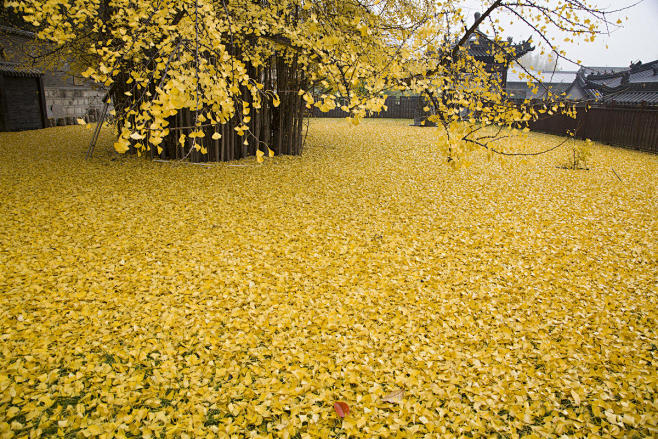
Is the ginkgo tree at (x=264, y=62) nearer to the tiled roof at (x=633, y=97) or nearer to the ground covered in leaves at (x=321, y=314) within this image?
the ground covered in leaves at (x=321, y=314)

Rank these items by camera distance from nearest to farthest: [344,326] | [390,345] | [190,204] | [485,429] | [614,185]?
[485,429]
[390,345]
[344,326]
[190,204]
[614,185]

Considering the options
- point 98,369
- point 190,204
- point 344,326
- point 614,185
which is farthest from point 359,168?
point 98,369

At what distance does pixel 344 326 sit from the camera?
13.1 feet

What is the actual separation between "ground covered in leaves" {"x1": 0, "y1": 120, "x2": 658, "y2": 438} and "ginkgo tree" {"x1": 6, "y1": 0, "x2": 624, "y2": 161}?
157cm

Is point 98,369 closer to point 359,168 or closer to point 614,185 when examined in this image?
point 359,168

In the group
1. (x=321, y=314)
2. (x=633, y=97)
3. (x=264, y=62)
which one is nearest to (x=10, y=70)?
(x=264, y=62)

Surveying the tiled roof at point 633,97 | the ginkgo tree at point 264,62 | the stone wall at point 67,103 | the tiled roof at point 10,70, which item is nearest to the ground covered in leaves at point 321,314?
the ginkgo tree at point 264,62

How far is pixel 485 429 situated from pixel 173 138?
34.9 ft

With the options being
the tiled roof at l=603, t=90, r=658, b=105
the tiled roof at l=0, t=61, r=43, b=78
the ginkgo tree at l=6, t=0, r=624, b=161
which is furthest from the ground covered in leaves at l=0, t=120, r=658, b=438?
the tiled roof at l=603, t=90, r=658, b=105

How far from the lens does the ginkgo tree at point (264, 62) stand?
12.7 ft

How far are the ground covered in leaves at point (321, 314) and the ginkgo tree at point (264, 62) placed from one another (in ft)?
5.15

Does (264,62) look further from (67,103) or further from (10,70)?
(67,103)

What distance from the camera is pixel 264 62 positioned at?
11.2 metres

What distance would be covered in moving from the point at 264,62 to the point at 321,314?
901cm
